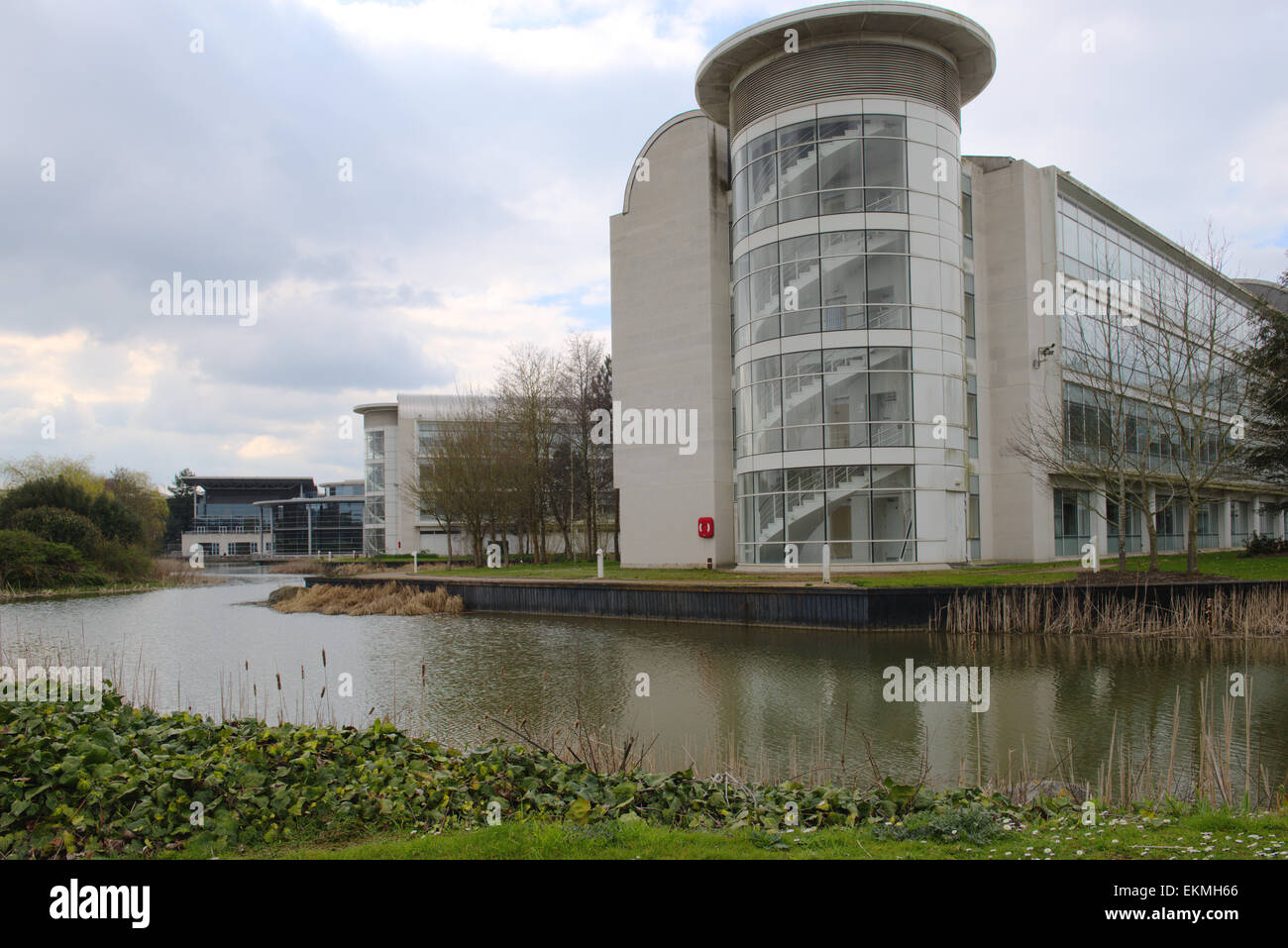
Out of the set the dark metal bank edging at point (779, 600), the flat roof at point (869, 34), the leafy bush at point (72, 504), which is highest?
the flat roof at point (869, 34)

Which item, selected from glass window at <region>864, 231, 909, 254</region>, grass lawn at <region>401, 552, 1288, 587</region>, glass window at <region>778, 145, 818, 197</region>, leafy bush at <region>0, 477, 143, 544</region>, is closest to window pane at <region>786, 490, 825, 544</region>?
grass lawn at <region>401, 552, 1288, 587</region>

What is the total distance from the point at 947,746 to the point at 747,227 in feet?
79.5

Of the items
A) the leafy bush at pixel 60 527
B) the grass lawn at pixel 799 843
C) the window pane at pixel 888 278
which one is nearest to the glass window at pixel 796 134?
the window pane at pixel 888 278

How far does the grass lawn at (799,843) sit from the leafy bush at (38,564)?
4422 cm

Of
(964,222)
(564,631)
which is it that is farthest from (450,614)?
(964,222)

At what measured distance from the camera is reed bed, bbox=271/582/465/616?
3175 centimetres

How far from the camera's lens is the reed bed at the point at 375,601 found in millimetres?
31750

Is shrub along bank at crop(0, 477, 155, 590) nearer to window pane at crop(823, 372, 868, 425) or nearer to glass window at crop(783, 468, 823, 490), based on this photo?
glass window at crop(783, 468, 823, 490)

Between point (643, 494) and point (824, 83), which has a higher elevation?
point (824, 83)

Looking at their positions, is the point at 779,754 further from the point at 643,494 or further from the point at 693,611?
the point at 643,494

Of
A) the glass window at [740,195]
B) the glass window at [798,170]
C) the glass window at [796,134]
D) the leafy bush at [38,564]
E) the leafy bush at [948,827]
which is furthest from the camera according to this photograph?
the leafy bush at [38,564]

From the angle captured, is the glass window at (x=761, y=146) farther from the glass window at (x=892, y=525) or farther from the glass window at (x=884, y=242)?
the glass window at (x=892, y=525)

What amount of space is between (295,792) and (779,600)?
18.3m
